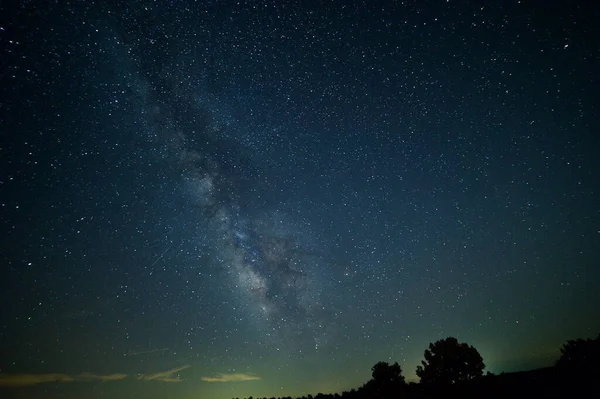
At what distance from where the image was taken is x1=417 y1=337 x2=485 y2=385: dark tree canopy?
2811 cm

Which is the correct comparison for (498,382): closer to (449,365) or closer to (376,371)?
(449,365)

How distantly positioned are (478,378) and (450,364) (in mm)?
2726

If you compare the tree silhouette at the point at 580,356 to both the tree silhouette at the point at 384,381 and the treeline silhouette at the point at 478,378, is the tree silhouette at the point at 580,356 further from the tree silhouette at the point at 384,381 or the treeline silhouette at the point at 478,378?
the tree silhouette at the point at 384,381

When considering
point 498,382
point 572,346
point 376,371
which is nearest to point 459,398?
point 498,382

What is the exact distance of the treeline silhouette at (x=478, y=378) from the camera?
15905 mm

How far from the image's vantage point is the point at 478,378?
1049 inches

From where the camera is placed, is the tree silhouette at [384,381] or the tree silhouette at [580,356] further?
the tree silhouette at [384,381]

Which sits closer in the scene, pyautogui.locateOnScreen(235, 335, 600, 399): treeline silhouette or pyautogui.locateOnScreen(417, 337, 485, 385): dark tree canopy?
pyautogui.locateOnScreen(235, 335, 600, 399): treeline silhouette

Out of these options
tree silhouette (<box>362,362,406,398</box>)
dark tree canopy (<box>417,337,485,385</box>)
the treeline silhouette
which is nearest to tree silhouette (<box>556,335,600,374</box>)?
the treeline silhouette

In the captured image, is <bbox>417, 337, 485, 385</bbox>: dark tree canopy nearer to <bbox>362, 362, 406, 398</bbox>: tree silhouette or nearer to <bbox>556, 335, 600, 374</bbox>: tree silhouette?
<bbox>362, 362, 406, 398</bbox>: tree silhouette

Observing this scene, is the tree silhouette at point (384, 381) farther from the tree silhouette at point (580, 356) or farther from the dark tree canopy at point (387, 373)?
the tree silhouette at point (580, 356)

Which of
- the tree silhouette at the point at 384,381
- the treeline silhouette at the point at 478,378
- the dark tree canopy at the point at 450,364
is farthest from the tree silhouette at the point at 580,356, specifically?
the tree silhouette at the point at 384,381

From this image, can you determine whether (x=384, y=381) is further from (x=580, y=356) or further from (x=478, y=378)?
(x=580, y=356)

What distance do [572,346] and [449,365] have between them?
1187cm
